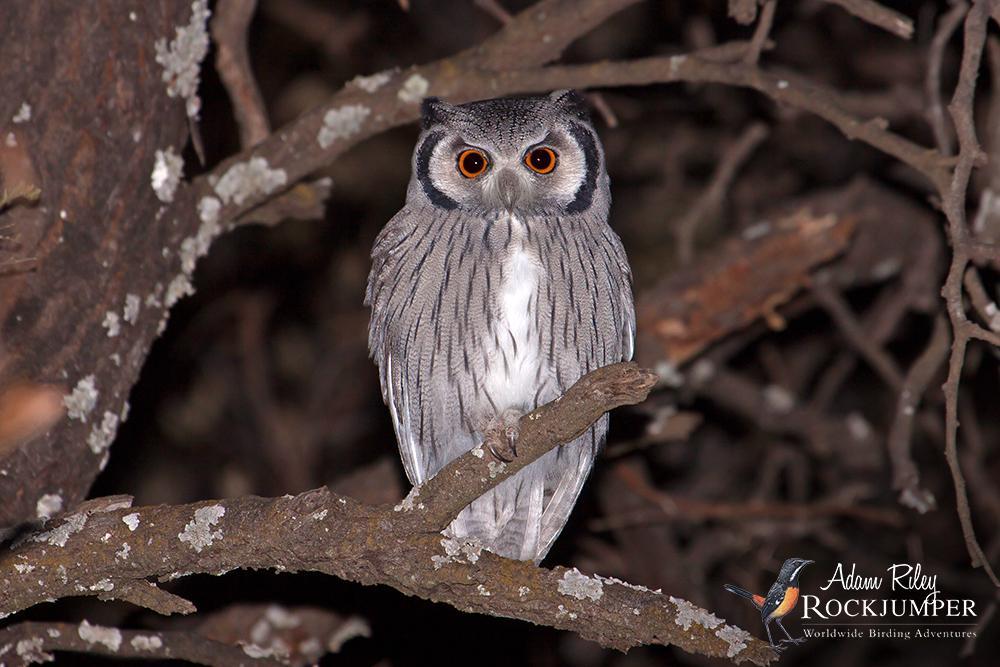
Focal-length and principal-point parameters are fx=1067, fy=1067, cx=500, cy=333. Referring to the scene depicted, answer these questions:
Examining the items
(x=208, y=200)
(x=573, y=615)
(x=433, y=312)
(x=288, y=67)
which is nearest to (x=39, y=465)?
(x=208, y=200)

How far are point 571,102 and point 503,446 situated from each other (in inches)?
47.3

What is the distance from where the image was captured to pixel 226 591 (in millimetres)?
3432

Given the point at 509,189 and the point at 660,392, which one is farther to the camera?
the point at 660,392

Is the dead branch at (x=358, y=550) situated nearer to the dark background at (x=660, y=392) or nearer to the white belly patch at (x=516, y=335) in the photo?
the white belly patch at (x=516, y=335)

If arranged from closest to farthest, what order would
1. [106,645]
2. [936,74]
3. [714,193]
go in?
[106,645]
[936,74]
[714,193]

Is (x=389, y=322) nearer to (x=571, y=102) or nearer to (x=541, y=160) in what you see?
(x=541, y=160)

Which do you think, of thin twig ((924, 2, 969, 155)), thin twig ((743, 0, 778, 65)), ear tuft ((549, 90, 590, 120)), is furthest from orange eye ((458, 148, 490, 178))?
thin twig ((924, 2, 969, 155))

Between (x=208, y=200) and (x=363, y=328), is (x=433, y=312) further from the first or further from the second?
(x=363, y=328)

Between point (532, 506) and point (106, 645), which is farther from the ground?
point (532, 506)

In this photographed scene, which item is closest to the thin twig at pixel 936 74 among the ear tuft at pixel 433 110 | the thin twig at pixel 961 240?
the thin twig at pixel 961 240

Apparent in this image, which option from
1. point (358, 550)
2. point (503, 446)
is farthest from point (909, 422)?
point (358, 550)

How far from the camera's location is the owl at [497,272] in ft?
8.59

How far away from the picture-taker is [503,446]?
194 cm

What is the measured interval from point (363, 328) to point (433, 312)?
2386 mm
